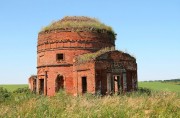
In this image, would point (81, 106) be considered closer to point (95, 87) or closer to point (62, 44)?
point (95, 87)

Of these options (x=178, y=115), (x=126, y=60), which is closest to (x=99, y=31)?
(x=126, y=60)

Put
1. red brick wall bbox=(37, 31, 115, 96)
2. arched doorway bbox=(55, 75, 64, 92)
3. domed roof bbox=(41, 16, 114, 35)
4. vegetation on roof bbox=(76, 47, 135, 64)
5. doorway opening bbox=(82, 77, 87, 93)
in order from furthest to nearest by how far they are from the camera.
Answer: domed roof bbox=(41, 16, 114, 35) → arched doorway bbox=(55, 75, 64, 92) → red brick wall bbox=(37, 31, 115, 96) → doorway opening bbox=(82, 77, 87, 93) → vegetation on roof bbox=(76, 47, 135, 64)

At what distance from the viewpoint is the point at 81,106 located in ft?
31.7

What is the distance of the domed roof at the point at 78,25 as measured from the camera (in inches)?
1004

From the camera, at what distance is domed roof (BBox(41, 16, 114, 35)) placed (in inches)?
1004

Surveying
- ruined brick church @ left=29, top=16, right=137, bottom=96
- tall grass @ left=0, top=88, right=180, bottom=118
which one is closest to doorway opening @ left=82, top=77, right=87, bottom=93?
ruined brick church @ left=29, top=16, right=137, bottom=96

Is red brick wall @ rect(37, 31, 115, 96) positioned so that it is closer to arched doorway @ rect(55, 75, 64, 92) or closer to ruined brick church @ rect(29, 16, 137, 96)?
ruined brick church @ rect(29, 16, 137, 96)

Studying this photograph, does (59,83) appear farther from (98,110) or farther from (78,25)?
(98,110)

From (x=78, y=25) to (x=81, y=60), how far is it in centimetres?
380

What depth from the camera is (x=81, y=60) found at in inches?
914

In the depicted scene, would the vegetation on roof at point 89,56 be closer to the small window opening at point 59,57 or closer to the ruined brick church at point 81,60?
the ruined brick church at point 81,60

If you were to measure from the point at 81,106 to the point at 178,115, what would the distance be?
3.13 meters

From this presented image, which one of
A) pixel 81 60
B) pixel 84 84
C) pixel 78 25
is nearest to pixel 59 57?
pixel 81 60

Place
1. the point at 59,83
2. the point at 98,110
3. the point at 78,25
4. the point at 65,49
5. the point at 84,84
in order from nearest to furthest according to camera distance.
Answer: the point at 98,110 < the point at 84,84 < the point at 65,49 < the point at 59,83 < the point at 78,25
